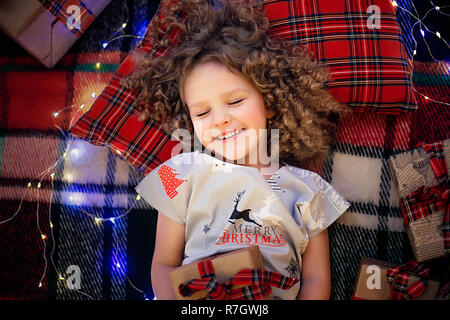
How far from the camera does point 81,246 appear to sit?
1.44 m

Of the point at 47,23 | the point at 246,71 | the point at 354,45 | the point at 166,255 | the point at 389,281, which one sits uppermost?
the point at 47,23

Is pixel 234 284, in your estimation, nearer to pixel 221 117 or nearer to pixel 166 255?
pixel 166 255

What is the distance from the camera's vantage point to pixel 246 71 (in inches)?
46.9

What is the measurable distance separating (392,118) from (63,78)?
4.11 feet

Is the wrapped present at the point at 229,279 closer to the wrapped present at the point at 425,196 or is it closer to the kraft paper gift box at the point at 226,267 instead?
the kraft paper gift box at the point at 226,267

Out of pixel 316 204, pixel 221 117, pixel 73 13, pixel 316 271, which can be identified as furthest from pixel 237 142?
pixel 73 13

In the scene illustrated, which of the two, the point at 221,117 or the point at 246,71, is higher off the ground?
the point at 246,71

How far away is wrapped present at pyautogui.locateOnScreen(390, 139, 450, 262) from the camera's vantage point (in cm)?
126

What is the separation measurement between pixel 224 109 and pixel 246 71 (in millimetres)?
147

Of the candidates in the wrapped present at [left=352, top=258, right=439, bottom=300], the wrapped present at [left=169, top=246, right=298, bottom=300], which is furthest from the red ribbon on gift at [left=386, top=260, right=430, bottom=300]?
the wrapped present at [left=169, top=246, right=298, bottom=300]

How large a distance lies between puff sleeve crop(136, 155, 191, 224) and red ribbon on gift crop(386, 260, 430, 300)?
26.6 inches

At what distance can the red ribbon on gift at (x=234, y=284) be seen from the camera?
1009 millimetres

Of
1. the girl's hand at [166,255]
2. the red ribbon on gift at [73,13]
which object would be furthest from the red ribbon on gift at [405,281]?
the red ribbon on gift at [73,13]
